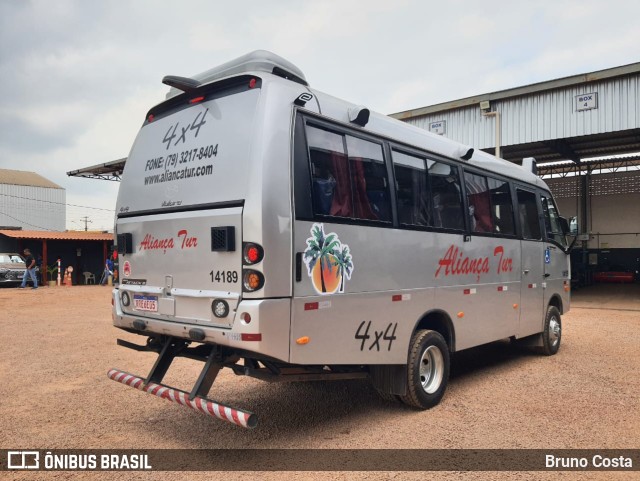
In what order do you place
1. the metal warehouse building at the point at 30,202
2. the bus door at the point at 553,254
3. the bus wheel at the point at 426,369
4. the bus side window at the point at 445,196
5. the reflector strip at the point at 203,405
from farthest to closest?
1. the metal warehouse building at the point at 30,202
2. the bus door at the point at 553,254
3. the bus side window at the point at 445,196
4. the bus wheel at the point at 426,369
5. the reflector strip at the point at 203,405

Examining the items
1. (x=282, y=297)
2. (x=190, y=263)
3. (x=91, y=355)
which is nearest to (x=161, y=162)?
(x=190, y=263)

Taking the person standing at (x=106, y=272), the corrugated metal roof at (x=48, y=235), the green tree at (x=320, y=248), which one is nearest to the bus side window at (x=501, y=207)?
the green tree at (x=320, y=248)

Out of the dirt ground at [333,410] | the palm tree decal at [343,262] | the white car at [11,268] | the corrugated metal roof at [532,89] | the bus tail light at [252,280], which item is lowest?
the dirt ground at [333,410]

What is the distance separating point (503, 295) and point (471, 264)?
106cm

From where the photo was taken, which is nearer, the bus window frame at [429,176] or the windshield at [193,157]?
the windshield at [193,157]

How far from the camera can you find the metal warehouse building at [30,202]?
159 ft

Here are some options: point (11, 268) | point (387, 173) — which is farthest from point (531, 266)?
point (11, 268)

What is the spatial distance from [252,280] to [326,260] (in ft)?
2.37

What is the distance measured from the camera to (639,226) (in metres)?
26.2

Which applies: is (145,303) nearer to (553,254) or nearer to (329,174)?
(329,174)

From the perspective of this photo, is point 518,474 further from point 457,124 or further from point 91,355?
point 457,124

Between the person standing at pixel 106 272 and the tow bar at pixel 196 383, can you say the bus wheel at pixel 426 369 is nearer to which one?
the tow bar at pixel 196 383

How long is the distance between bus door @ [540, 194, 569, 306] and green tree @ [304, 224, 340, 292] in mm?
5283

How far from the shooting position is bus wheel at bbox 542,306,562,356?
8391 mm
